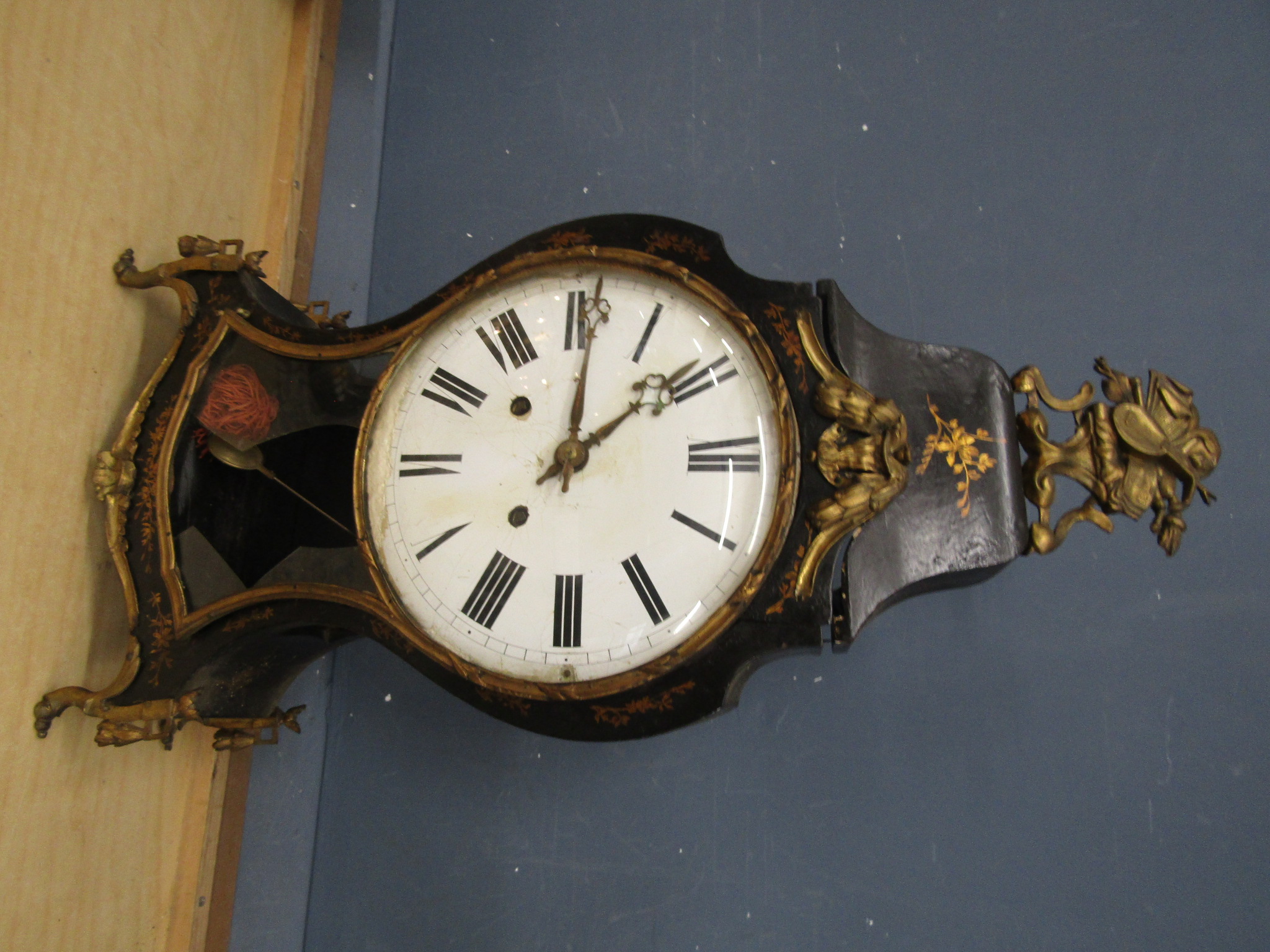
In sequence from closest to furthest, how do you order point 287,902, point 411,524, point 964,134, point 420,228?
1. point 411,524
2. point 287,902
3. point 964,134
4. point 420,228

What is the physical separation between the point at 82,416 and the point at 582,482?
609 mm

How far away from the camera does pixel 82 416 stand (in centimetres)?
108

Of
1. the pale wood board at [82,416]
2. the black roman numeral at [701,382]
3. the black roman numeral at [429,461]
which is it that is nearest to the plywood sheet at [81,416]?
the pale wood board at [82,416]

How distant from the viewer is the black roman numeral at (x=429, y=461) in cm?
99

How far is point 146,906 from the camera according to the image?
1.17 m

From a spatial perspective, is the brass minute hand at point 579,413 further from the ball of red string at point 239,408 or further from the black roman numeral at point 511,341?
the ball of red string at point 239,408

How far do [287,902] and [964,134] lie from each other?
5.07 feet

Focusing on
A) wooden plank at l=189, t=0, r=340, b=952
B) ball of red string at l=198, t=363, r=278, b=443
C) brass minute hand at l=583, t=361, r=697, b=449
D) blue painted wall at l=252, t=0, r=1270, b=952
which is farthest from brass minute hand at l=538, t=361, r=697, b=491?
wooden plank at l=189, t=0, r=340, b=952

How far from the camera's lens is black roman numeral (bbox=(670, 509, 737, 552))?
91 centimetres

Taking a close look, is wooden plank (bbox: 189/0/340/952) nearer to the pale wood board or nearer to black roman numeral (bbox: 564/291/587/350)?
Answer: the pale wood board

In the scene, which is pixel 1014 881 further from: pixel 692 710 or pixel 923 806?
pixel 692 710

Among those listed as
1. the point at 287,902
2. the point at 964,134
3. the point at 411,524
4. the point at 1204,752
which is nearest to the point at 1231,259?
the point at 964,134

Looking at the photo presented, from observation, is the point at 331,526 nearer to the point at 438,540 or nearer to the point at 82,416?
the point at 438,540

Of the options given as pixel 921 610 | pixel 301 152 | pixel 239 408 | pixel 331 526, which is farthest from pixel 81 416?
pixel 921 610
